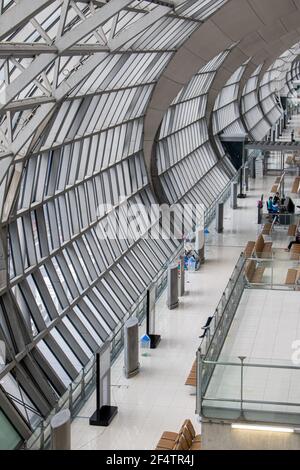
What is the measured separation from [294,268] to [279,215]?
1490 cm

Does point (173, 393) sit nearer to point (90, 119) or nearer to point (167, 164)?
point (90, 119)

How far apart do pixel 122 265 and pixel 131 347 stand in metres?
11.6

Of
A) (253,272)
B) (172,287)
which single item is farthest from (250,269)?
(172,287)

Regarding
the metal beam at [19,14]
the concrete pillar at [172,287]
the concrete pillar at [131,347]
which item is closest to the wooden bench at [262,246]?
the concrete pillar at [172,287]

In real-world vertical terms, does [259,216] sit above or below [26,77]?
below

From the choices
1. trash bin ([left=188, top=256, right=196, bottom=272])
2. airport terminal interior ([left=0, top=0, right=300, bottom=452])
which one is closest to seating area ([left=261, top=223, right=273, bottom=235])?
airport terminal interior ([left=0, top=0, right=300, bottom=452])

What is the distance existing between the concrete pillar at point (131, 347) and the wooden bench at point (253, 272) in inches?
122

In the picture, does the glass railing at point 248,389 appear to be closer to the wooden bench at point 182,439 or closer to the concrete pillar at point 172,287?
the wooden bench at point 182,439

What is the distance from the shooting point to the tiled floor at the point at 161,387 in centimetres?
Answer: 1798

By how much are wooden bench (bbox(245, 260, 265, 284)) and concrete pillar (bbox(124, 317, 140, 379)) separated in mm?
3107

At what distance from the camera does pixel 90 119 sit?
97.8 feet

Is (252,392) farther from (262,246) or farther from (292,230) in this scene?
(292,230)

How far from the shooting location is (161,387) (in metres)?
20.8
